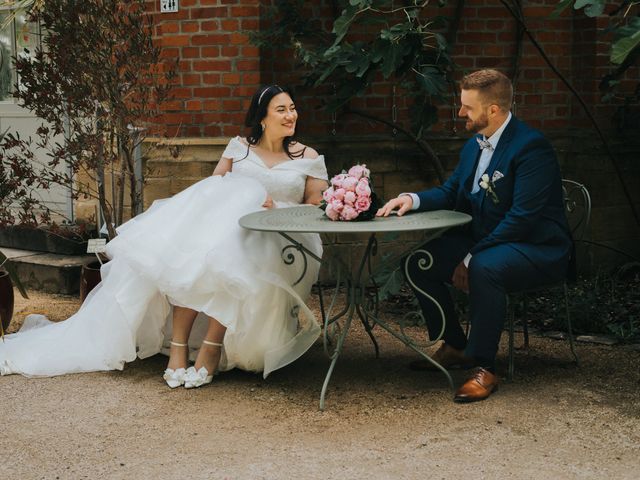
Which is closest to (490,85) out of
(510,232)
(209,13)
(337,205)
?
(510,232)

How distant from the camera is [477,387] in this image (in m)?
4.51

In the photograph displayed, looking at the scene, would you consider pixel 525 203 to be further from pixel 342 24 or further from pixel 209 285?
pixel 342 24

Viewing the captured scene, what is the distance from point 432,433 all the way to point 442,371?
0.75 m

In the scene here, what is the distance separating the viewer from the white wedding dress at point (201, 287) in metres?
4.69

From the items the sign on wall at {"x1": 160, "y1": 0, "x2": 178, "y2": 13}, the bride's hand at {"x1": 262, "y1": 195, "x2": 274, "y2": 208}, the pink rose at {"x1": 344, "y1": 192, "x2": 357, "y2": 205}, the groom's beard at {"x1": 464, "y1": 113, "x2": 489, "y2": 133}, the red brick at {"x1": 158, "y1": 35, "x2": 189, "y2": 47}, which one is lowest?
the bride's hand at {"x1": 262, "y1": 195, "x2": 274, "y2": 208}

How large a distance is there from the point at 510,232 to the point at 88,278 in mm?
2997

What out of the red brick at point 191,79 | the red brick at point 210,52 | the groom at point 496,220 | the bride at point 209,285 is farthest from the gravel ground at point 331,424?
the red brick at point 210,52

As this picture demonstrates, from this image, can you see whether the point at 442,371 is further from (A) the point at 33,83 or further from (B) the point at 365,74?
(A) the point at 33,83

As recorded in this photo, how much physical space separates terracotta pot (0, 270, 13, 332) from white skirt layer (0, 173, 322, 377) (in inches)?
21.1

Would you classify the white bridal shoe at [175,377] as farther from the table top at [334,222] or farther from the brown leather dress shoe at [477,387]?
the brown leather dress shoe at [477,387]

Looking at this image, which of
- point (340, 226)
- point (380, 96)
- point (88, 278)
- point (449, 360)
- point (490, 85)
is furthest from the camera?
point (380, 96)

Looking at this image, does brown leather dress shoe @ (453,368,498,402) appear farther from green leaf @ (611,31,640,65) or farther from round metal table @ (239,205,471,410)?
green leaf @ (611,31,640,65)

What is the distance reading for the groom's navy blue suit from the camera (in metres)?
4.53

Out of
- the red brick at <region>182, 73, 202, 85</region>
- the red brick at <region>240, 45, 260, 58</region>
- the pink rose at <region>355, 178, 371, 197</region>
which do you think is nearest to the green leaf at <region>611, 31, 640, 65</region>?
the pink rose at <region>355, 178, 371, 197</region>
